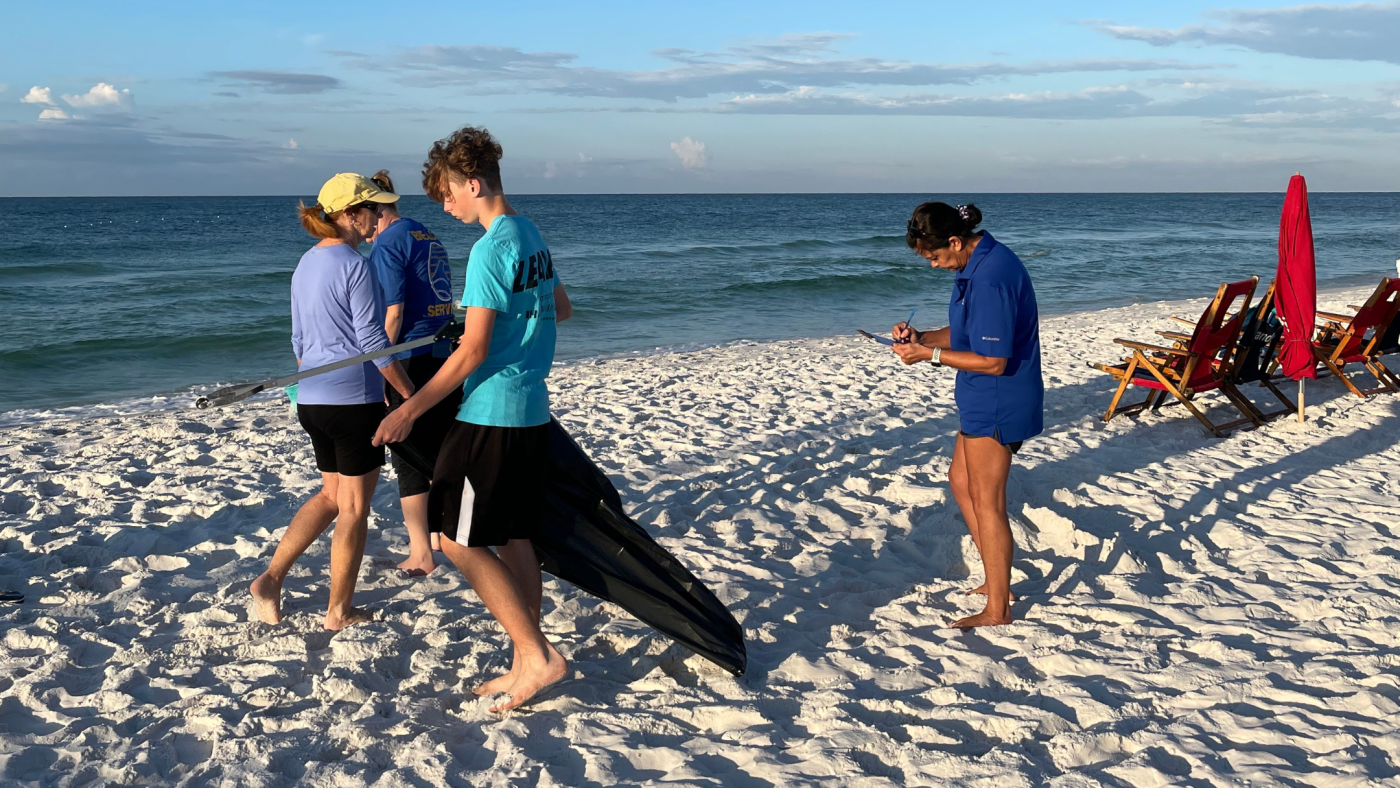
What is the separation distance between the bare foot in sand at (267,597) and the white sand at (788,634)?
0.08 meters

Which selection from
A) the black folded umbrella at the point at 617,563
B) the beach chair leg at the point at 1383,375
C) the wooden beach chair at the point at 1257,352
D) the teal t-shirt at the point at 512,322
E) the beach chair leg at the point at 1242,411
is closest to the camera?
the teal t-shirt at the point at 512,322

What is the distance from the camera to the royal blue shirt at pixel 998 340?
122 inches

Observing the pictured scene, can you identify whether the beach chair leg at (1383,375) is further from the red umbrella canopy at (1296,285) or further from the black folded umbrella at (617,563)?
the black folded umbrella at (617,563)

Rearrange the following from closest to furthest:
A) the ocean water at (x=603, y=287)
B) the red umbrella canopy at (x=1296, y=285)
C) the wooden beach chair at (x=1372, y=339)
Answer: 1. the red umbrella canopy at (x=1296, y=285)
2. the wooden beach chair at (x=1372, y=339)
3. the ocean water at (x=603, y=287)

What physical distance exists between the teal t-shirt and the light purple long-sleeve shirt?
0.59 m

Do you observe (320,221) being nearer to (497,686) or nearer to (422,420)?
(422,420)

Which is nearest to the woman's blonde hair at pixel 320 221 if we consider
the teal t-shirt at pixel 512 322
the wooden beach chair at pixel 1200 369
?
the teal t-shirt at pixel 512 322

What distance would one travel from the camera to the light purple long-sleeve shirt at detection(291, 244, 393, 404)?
9.96ft

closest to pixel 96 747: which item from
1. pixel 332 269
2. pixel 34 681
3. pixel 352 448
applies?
pixel 34 681

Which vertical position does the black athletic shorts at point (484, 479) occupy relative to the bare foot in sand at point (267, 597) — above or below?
above

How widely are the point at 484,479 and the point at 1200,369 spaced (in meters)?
5.37

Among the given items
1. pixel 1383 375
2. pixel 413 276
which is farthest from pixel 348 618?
pixel 1383 375

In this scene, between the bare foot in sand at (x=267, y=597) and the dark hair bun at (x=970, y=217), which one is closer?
the dark hair bun at (x=970, y=217)

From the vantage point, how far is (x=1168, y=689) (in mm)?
2955
